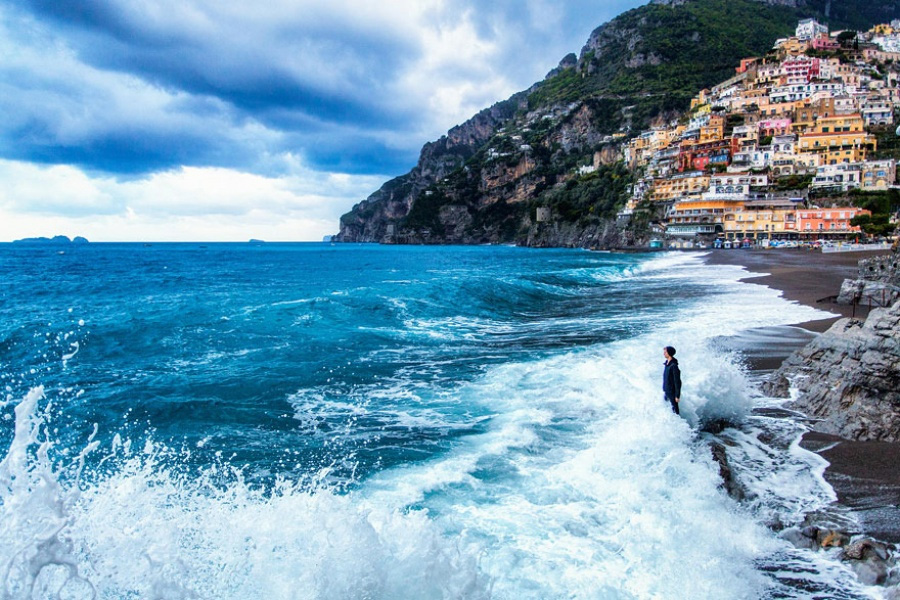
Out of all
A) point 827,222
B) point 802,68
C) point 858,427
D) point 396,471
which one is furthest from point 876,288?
point 802,68

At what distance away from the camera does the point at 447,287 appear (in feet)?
104

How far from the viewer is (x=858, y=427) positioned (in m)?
7.90

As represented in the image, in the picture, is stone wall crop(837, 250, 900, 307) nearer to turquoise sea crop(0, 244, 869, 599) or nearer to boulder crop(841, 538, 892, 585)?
turquoise sea crop(0, 244, 869, 599)

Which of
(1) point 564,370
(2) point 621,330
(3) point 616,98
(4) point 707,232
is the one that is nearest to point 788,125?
(4) point 707,232

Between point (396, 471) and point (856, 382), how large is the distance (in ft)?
24.9

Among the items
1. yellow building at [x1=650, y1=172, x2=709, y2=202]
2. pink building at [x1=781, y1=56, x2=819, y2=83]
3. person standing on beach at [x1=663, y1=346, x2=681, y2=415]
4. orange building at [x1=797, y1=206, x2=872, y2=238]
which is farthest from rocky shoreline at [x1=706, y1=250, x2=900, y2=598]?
pink building at [x1=781, y1=56, x2=819, y2=83]

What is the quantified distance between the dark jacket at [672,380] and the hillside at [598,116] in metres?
109

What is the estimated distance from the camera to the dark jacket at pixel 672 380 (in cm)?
842

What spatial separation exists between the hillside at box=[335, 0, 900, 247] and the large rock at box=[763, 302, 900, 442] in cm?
10703

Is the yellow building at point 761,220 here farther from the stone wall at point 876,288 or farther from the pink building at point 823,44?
the pink building at point 823,44

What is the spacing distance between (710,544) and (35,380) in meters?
15.3

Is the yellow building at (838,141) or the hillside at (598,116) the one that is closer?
the yellow building at (838,141)

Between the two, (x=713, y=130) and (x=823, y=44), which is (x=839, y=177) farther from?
(x=823, y=44)

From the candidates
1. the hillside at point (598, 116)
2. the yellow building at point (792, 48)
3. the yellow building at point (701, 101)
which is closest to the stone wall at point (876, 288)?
the hillside at point (598, 116)
